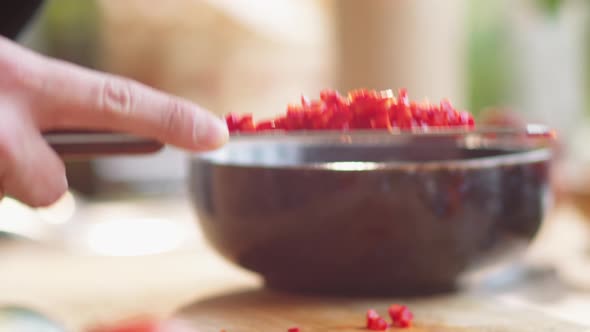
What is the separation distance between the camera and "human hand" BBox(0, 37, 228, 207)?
0.59 meters

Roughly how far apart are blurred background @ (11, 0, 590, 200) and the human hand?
170 centimetres

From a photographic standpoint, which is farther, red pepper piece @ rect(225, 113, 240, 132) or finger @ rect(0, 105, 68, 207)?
red pepper piece @ rect(225, 113, 240, 132)

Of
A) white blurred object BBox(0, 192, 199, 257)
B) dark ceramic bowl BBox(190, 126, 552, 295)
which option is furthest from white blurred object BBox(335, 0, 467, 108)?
dark ceramic bowl BBox(190, 126, 552, 295)

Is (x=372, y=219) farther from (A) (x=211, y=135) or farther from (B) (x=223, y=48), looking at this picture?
(B) (x=223, y=48)

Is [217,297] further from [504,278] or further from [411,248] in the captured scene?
[504,278]

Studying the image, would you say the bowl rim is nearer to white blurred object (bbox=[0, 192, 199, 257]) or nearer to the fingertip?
the fingertip

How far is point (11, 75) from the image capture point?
583 mm

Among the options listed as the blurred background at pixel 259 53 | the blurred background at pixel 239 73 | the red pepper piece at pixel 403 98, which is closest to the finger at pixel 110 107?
the red pepper piece at pixel 403 98

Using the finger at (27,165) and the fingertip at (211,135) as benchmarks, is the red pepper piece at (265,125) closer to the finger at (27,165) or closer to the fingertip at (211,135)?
the fingertip at (211,135)

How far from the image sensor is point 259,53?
10.6ft

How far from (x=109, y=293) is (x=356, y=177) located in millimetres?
335

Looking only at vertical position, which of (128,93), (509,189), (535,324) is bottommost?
(535,324)

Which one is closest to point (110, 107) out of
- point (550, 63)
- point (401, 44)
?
point (401, 44)

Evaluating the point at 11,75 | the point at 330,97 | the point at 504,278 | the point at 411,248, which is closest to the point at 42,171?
the point at 11,75
